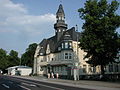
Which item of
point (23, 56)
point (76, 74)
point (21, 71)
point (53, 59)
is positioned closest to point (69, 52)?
point (53, 59)

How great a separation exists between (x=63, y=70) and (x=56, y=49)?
8.01 metres

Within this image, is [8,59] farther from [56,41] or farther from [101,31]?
[101,31]

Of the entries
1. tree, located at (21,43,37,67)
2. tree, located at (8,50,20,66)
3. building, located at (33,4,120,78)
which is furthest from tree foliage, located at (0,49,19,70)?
building, located at (33,4,120,78)

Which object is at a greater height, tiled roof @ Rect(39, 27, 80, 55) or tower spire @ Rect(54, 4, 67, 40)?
tower spire @ Rect(54, 4, 67, 40)

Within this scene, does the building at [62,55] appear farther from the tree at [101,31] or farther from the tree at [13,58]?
the tree at [13,58]

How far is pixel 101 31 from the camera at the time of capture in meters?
34.4

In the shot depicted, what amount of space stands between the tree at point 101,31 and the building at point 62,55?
Result: 16.5 m

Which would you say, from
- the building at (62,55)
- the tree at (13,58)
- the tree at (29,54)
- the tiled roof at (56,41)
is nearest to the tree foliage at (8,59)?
the tree at (13,58)

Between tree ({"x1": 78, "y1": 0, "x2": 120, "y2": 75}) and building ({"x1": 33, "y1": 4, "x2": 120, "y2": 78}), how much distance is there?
1653cm

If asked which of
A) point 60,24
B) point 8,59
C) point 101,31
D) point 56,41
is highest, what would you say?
point 60,24

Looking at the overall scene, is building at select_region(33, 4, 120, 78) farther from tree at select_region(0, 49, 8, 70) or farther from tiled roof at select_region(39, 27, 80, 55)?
tree at select_region(0, 49, 8, 70)

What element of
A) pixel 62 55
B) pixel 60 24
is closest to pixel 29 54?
pixel 60 24

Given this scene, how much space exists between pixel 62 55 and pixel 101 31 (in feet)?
83.5

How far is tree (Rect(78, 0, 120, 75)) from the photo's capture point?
33938 millimetres
